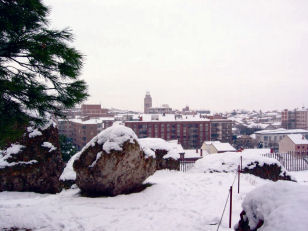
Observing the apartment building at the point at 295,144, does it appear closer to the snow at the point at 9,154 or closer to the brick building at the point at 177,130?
the brick building at the point at 177,130

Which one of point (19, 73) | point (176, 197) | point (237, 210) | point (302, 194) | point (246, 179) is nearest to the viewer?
point (302, 194)

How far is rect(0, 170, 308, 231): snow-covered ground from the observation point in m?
5.31

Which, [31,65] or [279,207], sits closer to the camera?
[279,207]

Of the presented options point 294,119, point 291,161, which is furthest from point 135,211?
point 294,119

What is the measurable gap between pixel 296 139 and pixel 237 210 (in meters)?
46.2

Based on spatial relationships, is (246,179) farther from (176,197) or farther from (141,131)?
(141,131)

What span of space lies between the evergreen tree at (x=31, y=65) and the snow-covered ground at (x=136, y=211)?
254cm

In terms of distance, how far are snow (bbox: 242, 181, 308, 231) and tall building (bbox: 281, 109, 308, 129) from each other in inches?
4250

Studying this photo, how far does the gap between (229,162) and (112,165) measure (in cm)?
698

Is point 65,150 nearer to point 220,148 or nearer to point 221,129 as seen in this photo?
point 220,148

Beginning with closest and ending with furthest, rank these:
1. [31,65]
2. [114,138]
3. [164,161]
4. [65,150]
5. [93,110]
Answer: [31,65] < [114,138] < [164,161] < [65,150] < [93,110]

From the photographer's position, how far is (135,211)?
625 centimetres

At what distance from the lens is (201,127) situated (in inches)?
2562

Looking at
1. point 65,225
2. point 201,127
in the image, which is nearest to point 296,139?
point 201,127
